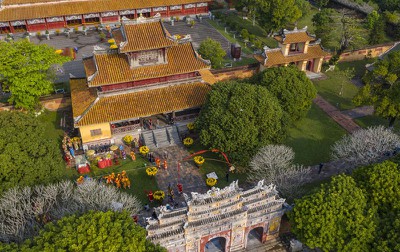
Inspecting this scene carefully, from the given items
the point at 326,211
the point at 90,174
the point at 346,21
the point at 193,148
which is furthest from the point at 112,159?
the point at 346,21

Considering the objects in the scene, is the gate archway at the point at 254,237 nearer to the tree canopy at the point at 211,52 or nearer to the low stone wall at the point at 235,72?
the low stone wall at the point at 235,72

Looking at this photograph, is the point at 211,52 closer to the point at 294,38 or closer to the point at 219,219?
the point at 294,38

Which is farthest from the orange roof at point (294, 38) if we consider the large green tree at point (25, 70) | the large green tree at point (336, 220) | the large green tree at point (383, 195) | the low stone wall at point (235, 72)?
the large green tree at point (25, 70)

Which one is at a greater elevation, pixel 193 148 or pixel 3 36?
pixel 3 36

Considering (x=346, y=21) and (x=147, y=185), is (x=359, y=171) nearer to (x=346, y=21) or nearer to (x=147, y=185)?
(x=147, y=185)

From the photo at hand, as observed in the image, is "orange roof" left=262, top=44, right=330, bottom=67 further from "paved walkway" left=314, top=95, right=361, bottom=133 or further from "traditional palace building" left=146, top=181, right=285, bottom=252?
"traditional palace building" left=146, top=181, right=285, bottom=252

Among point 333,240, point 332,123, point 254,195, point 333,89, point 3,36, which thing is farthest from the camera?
point 3,36

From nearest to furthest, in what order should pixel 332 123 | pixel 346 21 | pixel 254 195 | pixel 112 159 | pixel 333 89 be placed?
pixel 254 195 < pixel 112 159 < pixel 332 123 < pixel 333 89 < pixel 346 21

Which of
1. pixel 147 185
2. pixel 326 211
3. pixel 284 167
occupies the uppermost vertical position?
pixel 326 211
